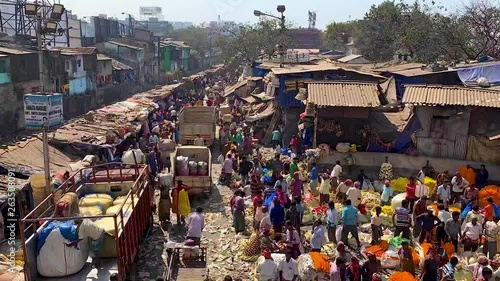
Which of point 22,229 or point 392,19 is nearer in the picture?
point 22,229

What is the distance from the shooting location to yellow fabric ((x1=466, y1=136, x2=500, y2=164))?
16891mm

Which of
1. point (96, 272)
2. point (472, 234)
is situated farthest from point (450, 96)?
point (96, 272)

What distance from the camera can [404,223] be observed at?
1173 centimetres

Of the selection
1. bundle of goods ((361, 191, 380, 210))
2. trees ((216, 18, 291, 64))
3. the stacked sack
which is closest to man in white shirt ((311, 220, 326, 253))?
bundle of goods ((361, 191, 380, 210))

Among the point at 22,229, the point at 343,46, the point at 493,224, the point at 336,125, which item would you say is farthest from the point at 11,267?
the point at 343,46

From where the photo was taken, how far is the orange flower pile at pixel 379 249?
11328mm

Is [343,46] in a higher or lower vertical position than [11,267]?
higher

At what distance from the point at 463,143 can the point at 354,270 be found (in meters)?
10.6

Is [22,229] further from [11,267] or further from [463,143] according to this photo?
[463,143]

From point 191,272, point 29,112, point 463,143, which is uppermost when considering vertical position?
point 29,112

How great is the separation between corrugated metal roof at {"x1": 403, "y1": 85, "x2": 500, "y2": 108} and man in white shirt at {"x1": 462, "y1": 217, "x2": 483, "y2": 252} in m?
6.61

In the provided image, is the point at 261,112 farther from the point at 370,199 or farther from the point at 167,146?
the point at 370,199

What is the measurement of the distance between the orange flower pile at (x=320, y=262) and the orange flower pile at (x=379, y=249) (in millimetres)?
1493

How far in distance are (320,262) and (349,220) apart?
1.74m
